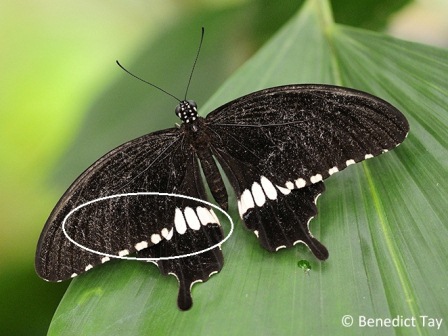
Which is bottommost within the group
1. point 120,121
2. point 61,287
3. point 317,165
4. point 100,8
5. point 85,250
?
point 85,250

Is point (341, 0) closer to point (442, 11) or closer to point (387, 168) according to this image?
point (442, 11)

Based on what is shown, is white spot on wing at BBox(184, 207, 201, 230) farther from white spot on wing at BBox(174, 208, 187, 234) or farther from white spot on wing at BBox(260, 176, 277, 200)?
white spot on wing at BBox(260, 176, 277, 200)

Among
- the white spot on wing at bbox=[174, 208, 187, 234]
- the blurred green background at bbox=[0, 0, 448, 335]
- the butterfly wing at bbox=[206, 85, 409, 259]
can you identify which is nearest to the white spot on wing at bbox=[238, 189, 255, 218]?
the butterfly wing at bbox=[206, 85, 409, 259]

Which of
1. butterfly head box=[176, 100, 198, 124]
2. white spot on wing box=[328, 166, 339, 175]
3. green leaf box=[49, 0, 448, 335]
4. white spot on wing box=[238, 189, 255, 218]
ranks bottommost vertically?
green leaf box=[49, 0, 448, 335]

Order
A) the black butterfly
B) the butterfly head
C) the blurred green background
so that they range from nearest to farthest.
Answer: the black butterfly < the butterfly head < the blurred green background

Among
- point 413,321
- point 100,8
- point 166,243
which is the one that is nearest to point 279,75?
point 166,243

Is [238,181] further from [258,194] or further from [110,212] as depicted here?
[110,212]

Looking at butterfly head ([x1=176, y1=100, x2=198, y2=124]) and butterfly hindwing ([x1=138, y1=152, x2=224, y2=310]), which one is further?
butterfly head ([x1=176, y1=100, x2=198, y2=124])

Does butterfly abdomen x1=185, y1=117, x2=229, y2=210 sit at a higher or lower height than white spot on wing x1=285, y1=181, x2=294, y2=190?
higher
